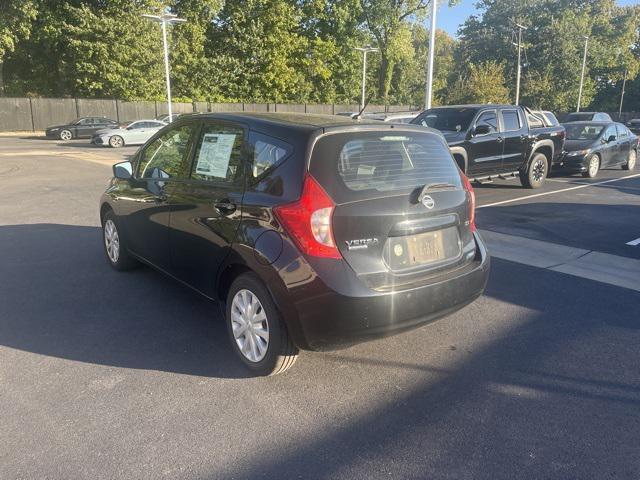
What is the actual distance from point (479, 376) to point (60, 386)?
2725mm

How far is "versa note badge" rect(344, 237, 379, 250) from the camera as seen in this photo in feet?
10.0

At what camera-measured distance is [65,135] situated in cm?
3075

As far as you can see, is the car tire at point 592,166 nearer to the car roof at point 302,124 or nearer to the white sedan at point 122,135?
the car roof at point 302,124

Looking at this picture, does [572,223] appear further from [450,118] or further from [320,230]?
[320,230]

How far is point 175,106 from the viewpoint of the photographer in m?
41.4

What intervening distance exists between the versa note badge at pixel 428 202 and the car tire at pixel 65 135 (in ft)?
106

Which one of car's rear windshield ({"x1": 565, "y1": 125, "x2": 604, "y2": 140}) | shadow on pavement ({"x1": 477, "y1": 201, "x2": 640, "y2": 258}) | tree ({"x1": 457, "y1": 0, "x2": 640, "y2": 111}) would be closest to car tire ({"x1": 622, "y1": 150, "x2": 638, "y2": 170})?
car's rear windshield ({"x1": 565, "y1": 125, "x2": 604, "y2": 140})

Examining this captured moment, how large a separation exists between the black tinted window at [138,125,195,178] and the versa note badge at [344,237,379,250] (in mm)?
1707

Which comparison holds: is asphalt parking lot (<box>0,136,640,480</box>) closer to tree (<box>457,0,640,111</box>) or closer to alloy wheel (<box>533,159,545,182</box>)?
alloy wheel (<box>533,159,545,182</box>)

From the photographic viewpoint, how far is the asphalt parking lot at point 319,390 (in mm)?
2605

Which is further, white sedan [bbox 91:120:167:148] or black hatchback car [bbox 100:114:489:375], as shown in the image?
white sedan [bbox 91:120:167:148]

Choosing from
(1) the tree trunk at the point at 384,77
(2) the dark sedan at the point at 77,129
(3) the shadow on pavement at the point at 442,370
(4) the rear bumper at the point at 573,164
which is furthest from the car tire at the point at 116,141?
(1) the tree trunk at the point at 384,77

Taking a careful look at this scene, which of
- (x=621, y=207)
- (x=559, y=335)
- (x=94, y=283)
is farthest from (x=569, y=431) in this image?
(x=621, y=207)

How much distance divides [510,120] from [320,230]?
9718 mm
